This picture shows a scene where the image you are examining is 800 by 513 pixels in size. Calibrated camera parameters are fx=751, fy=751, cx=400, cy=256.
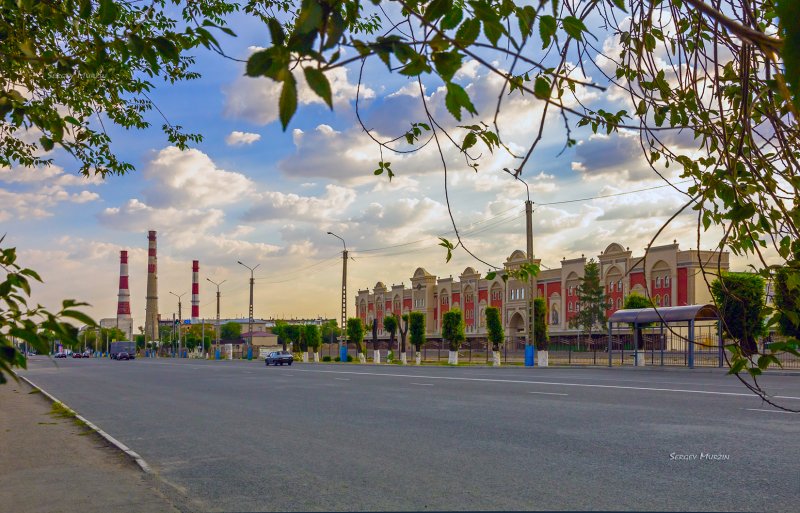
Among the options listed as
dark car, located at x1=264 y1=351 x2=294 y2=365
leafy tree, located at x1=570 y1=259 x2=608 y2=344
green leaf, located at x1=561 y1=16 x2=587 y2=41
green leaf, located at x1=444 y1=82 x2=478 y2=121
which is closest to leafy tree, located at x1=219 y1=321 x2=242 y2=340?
→ leafy tree, located at x1=570 y1=259 x2=608 y2=344

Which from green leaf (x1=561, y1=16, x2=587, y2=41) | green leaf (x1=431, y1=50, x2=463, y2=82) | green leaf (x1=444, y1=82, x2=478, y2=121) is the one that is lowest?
green leaf (x1=444, y1=82, x2=478, y2=121)

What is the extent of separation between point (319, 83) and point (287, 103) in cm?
12

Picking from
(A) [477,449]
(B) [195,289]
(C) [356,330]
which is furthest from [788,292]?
(B) [195,289]

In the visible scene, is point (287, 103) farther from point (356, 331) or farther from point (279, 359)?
point (356, 331)

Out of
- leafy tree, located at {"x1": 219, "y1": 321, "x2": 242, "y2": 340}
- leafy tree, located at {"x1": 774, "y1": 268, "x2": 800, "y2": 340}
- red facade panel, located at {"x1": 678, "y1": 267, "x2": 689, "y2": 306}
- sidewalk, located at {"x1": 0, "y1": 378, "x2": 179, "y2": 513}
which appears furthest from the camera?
leafy tree, located at {"x1": 219, "y1": 321, "x2": 242, "y2": 340}

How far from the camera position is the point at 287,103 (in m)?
1.84

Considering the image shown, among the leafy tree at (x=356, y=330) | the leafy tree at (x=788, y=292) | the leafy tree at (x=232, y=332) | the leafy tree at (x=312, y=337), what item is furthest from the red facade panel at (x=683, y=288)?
the leafy tree at (x=232, y=332)

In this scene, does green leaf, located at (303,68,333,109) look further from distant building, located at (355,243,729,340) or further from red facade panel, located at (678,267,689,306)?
red facade panel, located at (678,267,689,306)

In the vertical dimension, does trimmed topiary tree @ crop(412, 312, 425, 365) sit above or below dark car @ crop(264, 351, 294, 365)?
above

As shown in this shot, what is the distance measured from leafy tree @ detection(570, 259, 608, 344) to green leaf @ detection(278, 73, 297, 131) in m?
72.9

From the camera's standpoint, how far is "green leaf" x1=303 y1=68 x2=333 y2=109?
6.20 feet

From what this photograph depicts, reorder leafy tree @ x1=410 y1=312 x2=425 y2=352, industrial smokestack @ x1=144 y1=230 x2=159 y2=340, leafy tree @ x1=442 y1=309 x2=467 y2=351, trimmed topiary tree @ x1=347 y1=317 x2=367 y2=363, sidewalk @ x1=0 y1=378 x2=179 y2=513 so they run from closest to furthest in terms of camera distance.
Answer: sidewalk @ x1=0 y1=378 x2=179 y2=513, leafy tree @ x1=442 y1=309 x2=467 y2=351, leafy tree @ x1=410 y1=312 x2=425 y2=352, trimmed topiary tree @ x1=347 y1=317 x2=367 y2=363, industrial smokestack @ x1=144 y1=230 x2=159 y2=340

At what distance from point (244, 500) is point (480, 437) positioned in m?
4.81

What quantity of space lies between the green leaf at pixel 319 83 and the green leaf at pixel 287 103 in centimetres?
6
